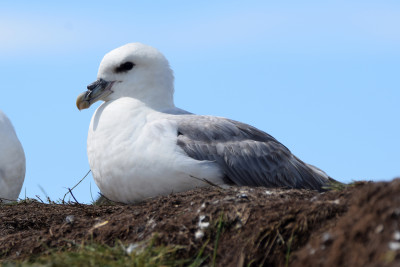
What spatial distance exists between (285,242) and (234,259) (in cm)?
43

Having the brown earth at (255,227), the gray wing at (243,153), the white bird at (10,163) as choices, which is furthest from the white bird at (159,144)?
the white bird at (10,163)

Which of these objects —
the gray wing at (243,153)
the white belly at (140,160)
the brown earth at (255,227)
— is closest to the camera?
the brown earth at (255,227)

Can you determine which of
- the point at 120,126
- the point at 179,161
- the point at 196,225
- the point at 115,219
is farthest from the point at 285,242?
the point at 120,126

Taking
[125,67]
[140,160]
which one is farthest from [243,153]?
[125,67]

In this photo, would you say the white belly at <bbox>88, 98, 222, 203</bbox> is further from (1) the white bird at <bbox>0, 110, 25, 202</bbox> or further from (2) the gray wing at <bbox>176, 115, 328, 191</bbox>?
(1) the white bird at <bbox>0, 110, 25, 202</bbox>

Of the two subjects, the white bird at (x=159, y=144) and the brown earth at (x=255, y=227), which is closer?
the brown earth at (x=255, y=227)

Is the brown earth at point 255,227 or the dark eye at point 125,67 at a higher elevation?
the dark eye at point 125,67

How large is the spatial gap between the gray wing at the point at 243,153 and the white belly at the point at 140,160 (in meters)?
0.14

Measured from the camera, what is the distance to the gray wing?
26.2 ft

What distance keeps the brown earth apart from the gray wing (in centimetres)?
76

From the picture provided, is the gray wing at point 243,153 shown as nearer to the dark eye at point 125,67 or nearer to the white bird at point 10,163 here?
the dark eye at point 125,67

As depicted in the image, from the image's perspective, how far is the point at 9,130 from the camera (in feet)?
34.2

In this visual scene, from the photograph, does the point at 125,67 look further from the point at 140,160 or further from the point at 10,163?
the point at 10,163

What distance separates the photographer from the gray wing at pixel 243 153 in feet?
26.2
